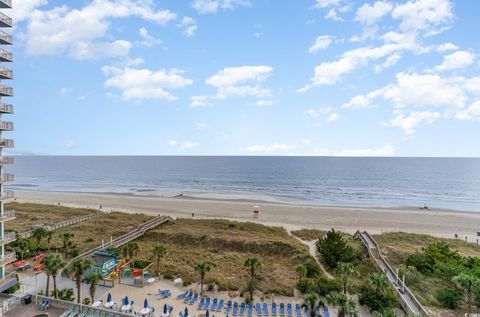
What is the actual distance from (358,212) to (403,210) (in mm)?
13000

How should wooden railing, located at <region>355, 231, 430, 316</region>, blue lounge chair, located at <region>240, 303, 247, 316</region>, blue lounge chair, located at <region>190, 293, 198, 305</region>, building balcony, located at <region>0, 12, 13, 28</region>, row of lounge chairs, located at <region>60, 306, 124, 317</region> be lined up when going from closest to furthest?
1. row of lounge chairs, located at <region>60, 306, 124, 317</region>
2. wooden railing, located at <region>355, 231, 430, 316</region>
3. building balcony, located at <region>0, 12, 13, 28</region>
4. blue lounge chair, located at <region>240, 303, 247, 316</region>
5. blue lounge chair, located at <region>190, 293, 198, 305</region>

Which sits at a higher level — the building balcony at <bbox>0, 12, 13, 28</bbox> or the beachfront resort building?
the building balcony at <bbox>0, 12, 13, 28</bbox>

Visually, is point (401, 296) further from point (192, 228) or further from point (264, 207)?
point (264, 207)

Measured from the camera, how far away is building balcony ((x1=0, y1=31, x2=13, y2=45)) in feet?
67.9

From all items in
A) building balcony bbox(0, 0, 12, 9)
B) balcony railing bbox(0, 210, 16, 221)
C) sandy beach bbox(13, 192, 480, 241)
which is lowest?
sandy beach bbox(13, 192, 480, 241)

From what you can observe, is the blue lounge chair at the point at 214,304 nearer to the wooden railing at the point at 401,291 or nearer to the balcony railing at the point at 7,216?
the wooden railing at the point at 401,291

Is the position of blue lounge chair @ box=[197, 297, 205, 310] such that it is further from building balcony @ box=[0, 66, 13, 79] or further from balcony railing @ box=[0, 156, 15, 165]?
building balcony @ box=[0, 66, 13, 79]

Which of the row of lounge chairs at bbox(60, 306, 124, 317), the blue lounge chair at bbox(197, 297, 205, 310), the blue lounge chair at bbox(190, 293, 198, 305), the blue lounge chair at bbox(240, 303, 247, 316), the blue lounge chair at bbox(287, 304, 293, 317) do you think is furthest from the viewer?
the blue lounge chair at bbox(190, 293, 198, 305)

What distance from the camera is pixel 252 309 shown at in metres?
21.2

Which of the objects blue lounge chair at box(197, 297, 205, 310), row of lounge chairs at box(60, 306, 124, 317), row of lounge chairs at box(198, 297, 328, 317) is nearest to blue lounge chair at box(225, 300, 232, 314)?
row of lounge chairs at box(198, 297, 328, 317)

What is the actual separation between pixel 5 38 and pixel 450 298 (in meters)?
38.5

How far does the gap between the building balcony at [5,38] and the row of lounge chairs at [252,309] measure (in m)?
24.3

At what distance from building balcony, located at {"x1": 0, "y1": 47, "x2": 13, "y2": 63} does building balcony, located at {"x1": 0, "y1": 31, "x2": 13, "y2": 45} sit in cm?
57

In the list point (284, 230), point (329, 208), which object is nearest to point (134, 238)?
point (284, 230)
